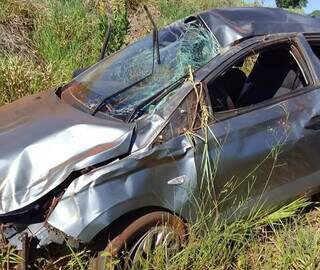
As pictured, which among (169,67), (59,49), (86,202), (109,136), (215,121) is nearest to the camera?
(86,202)

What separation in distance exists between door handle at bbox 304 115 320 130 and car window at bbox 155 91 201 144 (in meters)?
0.89

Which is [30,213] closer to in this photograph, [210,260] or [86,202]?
[86,202]

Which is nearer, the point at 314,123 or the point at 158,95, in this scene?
the point at 158,95

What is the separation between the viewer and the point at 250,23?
12.6 ft

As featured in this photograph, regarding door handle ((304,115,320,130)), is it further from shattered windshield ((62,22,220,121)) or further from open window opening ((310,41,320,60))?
shattered windshield ((62,22,220,121))

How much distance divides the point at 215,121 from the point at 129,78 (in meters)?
0.75

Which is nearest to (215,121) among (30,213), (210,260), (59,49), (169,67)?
(169,67)

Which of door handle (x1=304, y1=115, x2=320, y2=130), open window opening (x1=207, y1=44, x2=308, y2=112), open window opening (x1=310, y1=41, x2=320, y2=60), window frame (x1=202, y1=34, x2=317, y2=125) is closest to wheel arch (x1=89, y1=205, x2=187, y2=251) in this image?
window frame (x1=202, y1=34, x2=317, y2=125)

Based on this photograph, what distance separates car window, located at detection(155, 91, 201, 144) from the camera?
3.19 meters

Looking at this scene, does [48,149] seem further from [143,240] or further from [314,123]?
[314,123]

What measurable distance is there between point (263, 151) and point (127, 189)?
1.02m

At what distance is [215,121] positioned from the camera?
3359 millimetres

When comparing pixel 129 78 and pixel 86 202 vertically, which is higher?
pixel 129 78

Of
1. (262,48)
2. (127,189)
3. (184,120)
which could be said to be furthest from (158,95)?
(262,48)
